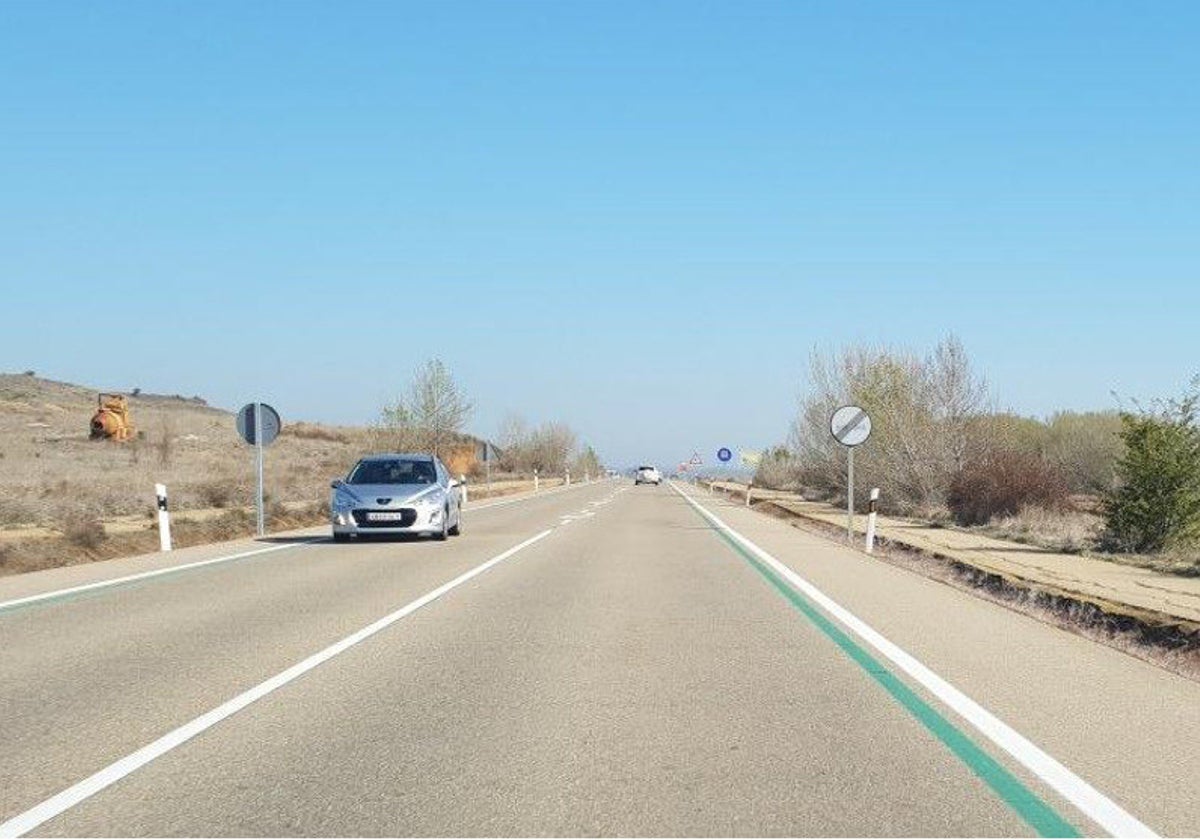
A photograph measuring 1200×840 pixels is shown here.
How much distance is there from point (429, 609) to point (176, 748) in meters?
6.13

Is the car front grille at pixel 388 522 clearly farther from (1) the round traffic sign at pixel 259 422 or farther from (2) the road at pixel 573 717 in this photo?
(2) the road at pixel 573 717

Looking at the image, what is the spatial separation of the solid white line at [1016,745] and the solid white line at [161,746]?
4.27m

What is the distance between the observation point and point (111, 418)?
8962 cm

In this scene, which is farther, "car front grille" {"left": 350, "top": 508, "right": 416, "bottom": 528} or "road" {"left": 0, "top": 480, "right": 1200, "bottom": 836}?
"car front grille" {"left": 350, "top": 508, "right": 416, "bottom": 528}

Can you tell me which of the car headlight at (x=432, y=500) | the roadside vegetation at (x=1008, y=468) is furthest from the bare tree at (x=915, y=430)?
the car headlight at (x=432, y=500)

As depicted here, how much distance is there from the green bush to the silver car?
522 inches

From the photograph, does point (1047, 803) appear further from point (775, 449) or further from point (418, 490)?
point (775, 449)

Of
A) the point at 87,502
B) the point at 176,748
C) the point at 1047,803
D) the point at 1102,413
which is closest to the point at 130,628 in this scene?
the point at 176,748

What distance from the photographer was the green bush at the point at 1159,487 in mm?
23875

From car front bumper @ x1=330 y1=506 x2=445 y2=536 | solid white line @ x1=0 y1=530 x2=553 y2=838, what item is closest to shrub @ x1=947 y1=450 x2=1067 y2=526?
car front bumper @ x1=330 y1=506 x2=445 y2=536

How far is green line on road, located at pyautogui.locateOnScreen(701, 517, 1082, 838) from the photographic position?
516 cm

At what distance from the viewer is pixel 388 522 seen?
22500mm

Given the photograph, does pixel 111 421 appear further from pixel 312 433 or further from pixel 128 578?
pixel 128 578

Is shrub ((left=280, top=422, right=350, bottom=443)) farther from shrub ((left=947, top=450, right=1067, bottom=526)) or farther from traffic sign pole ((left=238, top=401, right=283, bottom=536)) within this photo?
traffic sign pole ((left=238, top=401, right=283, bottom=536))
